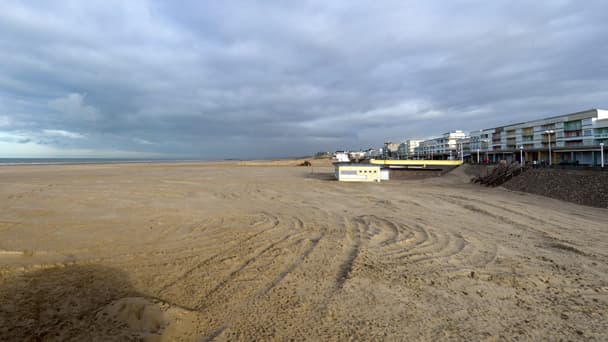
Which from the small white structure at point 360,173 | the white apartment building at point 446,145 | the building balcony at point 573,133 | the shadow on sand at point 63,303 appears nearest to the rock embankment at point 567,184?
the small white structure at point 360,173

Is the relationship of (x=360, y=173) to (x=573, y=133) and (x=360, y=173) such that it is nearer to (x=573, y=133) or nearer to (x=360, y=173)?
(x=360, y=173)

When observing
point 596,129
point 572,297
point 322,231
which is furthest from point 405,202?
point 596,129

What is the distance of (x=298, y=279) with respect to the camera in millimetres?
5098

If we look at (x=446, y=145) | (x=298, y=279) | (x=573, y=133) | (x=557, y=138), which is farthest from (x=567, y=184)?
(x=446, y=145)

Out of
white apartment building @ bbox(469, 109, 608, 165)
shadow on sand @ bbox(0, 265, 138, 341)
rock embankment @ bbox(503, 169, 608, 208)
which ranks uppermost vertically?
white apartment building @ bbox(469, 109, 608, 165)

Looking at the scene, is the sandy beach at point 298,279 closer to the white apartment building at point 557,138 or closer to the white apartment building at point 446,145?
the white apartment building at point 557,138

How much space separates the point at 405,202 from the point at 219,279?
11892 millimetres

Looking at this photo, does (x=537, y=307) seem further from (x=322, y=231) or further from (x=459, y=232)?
(x=322, y=231)

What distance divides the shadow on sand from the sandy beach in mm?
22

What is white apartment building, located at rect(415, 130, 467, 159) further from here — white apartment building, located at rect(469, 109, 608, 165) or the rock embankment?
the rock embankment

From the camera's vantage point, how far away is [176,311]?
154 inches

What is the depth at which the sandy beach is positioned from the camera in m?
3.66

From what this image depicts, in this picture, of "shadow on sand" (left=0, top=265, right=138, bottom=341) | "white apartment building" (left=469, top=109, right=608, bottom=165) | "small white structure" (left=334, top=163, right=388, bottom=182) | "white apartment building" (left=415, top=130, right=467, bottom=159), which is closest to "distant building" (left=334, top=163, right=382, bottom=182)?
"small white structure" (left=334, top=163, right=388, bottom=182)

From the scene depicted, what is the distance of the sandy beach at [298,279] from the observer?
3.66 metres
